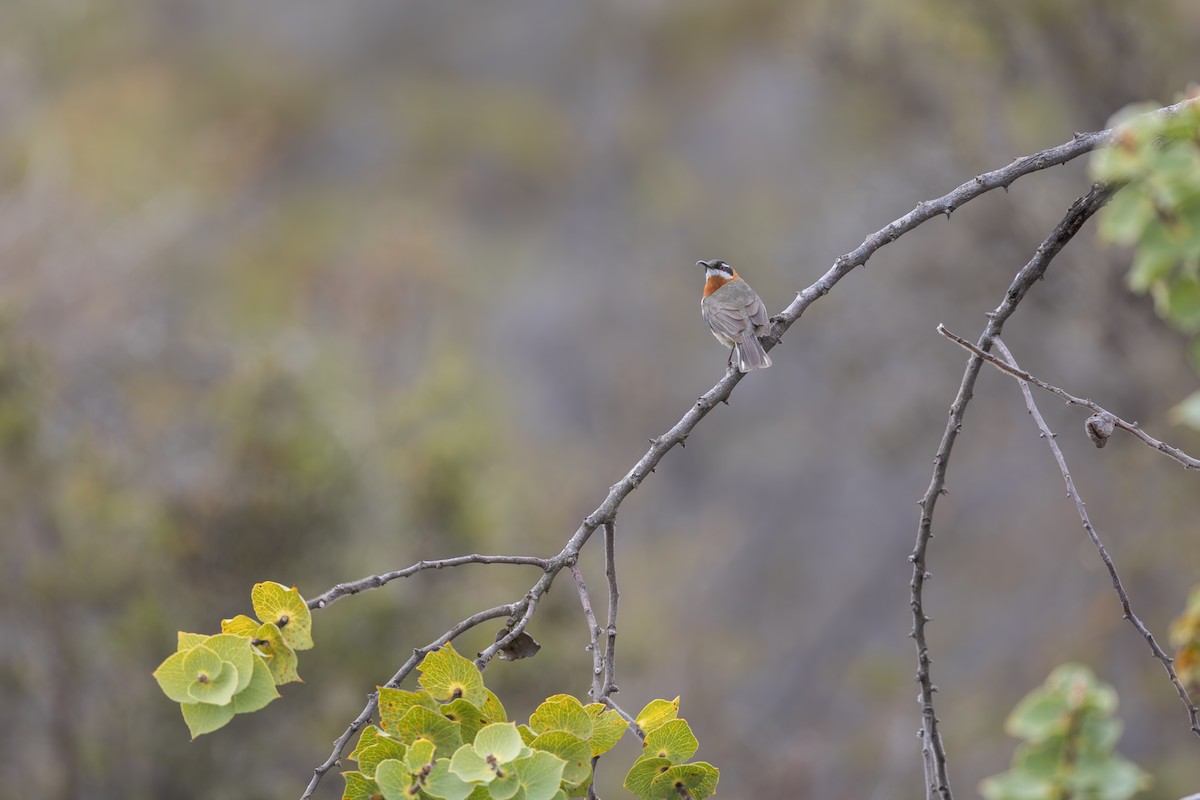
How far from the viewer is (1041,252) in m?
2.81

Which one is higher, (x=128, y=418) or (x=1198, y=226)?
(x=128, y=418)

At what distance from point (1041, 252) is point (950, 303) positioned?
989 centimetres

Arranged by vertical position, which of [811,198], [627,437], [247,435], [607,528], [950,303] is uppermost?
[811,198]

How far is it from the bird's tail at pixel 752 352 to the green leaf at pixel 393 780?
2223mm

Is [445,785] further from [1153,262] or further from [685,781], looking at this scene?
[1153,262]

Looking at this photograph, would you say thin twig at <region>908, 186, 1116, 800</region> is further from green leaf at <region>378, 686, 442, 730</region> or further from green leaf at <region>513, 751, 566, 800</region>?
green leaf at <region>378, 686, 442, 730</region>

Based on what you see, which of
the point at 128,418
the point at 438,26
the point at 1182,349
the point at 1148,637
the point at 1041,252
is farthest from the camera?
the point at 438,26

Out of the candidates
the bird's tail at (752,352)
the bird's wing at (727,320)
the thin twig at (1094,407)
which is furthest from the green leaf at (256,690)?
the bird's wing at (727,320)

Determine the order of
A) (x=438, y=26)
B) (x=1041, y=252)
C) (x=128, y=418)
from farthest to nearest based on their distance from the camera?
(x=438, y=26) → (x=128, y=418) → (x=1041, y=252)

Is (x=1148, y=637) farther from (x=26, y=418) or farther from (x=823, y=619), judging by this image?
(x=823, y=619)

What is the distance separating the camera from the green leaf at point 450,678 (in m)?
2.19

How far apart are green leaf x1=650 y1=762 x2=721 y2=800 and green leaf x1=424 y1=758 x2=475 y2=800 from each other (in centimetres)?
41

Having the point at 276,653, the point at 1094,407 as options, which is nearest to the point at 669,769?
the point at 276,653

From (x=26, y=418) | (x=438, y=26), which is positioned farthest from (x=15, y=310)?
(x=438, y=26)
